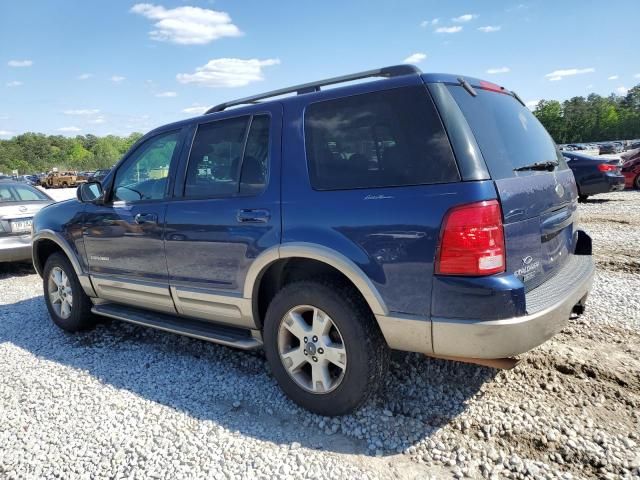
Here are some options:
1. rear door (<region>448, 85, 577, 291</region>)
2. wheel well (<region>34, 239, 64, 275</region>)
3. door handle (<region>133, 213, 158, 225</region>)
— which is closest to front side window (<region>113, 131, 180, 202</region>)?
door handle (<region>133, 213, 158, 225</region>)

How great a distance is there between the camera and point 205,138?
11.9 ft

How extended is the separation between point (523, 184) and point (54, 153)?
6578 inches

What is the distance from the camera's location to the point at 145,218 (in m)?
3.79

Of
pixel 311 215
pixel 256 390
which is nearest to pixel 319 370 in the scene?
pixel 256 390

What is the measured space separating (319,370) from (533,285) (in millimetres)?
1352

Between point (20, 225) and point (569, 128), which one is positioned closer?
point (20, 225)

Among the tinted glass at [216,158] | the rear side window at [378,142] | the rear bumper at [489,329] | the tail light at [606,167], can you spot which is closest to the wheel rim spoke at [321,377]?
the rear bumper at [489,329]

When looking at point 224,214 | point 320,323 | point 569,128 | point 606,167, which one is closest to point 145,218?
point 224,214

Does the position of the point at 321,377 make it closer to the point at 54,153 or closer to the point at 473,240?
the point at 473,240

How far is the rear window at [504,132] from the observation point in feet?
8.24

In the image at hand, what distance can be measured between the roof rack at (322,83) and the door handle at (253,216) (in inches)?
35.7

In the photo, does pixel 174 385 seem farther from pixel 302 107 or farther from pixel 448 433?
pixel 302 107

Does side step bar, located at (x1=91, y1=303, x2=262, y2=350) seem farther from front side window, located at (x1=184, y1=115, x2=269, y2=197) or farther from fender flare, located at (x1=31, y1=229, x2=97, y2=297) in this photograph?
front side window, located at (x1=184, y1=115, x2=269, y2=197)

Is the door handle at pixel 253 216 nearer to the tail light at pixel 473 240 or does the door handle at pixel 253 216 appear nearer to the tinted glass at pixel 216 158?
the tinted glass at pixel 216 158
